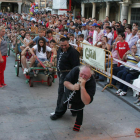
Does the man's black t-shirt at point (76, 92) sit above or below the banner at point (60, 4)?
below

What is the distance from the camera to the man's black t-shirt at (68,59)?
523 cm

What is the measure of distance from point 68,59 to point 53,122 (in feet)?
4.72

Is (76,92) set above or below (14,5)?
below

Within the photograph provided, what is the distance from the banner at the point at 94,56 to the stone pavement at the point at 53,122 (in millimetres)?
1021

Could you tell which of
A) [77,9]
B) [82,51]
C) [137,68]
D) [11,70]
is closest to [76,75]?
[137,68]

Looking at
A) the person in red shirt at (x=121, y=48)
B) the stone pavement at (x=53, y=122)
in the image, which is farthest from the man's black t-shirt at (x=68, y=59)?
the person in red shirt at (x=121, y=48)

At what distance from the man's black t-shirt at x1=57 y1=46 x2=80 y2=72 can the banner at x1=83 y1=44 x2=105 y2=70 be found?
259cm

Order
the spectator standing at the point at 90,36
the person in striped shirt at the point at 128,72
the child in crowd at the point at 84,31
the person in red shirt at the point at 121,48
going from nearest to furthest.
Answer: the person in striped shirt at the point at 128,72, the person in red shirt at the point at 121,48, the spectator standing at the point at 90,36, the child in crowd at the point at 84,31

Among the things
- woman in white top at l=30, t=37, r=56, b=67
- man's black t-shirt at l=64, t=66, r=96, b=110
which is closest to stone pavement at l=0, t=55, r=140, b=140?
man's black t-shirt at l=64, t=66, r=96, b=110

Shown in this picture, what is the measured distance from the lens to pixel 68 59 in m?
5.32

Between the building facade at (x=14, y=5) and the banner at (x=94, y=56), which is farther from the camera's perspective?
the building facade at (x=14, y=5)

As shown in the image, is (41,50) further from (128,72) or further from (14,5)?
(14,5)

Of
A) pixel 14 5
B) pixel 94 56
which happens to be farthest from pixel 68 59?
pixel 14 5

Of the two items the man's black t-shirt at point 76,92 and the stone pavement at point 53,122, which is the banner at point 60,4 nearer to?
the stone pavement at point 53,122
